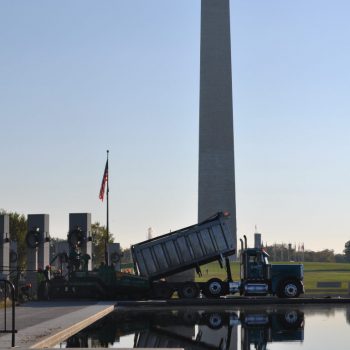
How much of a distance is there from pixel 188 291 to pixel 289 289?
485cm

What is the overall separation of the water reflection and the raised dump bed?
9.03 m

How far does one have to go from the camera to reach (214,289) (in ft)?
144

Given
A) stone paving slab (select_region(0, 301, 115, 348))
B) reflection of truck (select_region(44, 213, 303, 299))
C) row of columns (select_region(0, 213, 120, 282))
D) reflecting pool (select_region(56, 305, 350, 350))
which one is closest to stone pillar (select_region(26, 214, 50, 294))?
row of columns (select_region(0, 213, 120, 282))

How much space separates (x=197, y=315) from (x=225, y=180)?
6878 cm

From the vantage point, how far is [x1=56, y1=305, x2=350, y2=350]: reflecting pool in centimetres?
2200

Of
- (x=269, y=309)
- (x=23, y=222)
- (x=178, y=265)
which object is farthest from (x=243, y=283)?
(x=23, y=222)

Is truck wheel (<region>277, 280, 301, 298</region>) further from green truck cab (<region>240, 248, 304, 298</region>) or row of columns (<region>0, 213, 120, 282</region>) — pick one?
row of columns (<region>0, 213, 120, 282</region>)

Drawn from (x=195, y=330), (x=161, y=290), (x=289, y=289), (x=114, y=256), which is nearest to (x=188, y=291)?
(x=161, y=290)

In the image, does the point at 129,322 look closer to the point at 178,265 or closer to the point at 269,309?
the point at 269,309

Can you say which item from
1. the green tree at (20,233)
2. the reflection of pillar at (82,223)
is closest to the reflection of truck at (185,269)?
the reflection of pillar at (82,223)

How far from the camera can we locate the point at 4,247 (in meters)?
52.7

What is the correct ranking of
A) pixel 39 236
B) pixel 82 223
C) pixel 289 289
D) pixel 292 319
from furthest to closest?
pixel 82 223
pixel 39 236
pixel 289 289
pixel 292 319

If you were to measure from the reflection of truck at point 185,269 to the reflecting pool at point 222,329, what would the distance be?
720 cm

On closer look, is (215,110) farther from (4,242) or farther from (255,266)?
(255,266)
